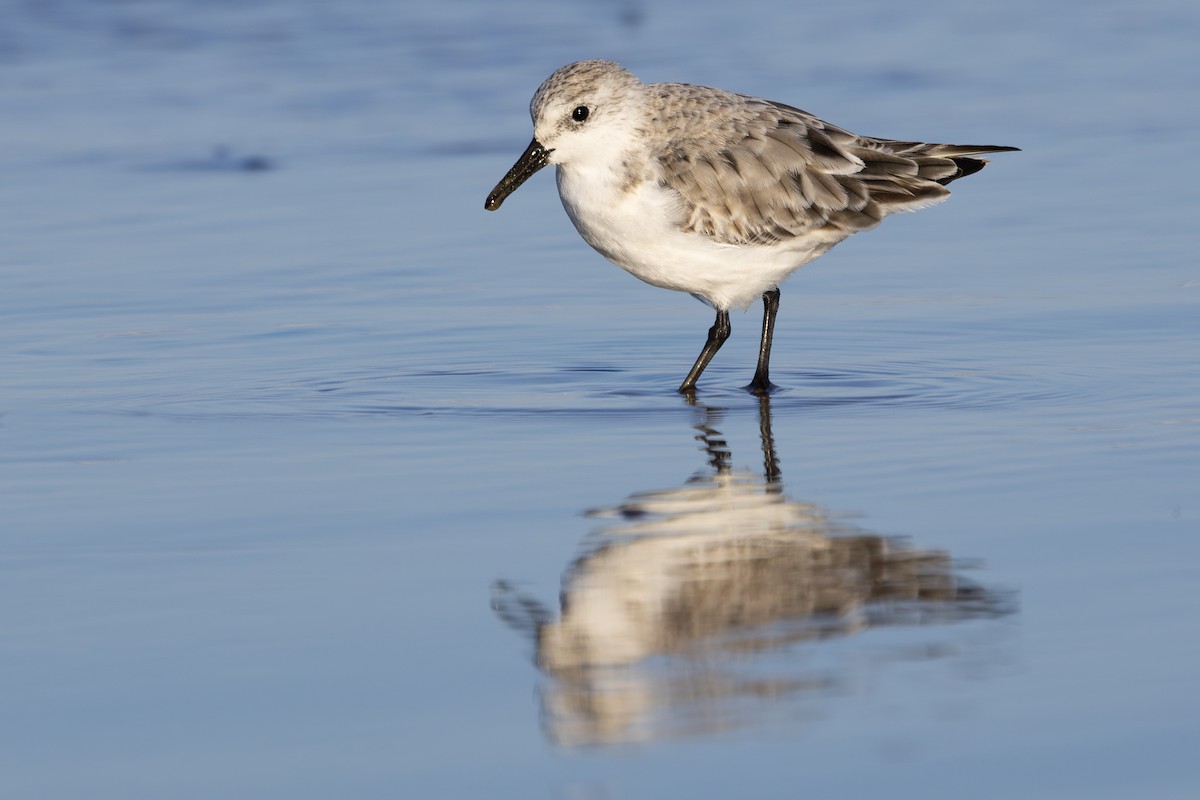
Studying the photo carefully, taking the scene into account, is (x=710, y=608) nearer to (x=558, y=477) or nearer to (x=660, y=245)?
(x=558, y=477)

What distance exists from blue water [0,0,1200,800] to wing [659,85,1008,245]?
21.6 inches

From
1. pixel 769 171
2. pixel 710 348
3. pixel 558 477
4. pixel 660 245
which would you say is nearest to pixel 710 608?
pixel 558 477

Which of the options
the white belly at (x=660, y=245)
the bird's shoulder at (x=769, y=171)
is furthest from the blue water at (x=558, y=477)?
the bird's shoulder at (x=769, y=171)

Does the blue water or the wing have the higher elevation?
the wing

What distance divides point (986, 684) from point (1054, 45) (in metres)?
11.2

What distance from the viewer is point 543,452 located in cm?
625

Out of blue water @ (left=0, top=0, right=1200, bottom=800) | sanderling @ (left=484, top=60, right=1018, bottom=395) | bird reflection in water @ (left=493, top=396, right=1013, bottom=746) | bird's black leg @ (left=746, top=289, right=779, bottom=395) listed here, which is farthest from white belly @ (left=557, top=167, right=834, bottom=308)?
bird reflection in water @ (left=493, top=396, right=1013, bottom=746)

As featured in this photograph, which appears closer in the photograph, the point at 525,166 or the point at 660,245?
the point at 660,245

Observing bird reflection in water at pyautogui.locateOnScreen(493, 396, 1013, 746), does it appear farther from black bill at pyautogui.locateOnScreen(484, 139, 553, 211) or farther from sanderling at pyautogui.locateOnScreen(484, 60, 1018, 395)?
black bill at pyautogui.locateOnScreen(484, 139, 553, 211)

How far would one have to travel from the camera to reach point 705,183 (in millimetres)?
7438

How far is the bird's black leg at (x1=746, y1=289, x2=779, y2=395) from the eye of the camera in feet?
24.3

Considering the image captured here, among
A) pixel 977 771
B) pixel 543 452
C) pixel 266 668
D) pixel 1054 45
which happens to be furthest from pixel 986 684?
pixel 1054 45

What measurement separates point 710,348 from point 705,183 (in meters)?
0.63

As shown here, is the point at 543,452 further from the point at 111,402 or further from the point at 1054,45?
the point at 1054,45
